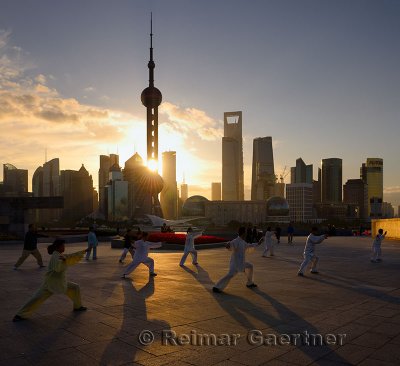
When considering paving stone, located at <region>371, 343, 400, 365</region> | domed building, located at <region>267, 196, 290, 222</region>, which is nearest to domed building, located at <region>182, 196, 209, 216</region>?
domed building, located at <region>267, 196, 290, 222</region>

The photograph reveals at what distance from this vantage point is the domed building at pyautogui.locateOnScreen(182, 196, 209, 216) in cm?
18226

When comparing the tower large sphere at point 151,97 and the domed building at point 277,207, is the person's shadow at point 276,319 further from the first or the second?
the domed building at point 277,207

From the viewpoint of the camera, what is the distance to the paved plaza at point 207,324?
5961 millimetres

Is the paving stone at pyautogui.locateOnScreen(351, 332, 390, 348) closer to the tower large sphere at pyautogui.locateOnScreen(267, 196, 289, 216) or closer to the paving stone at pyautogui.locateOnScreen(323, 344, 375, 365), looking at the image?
the paving stone at pyautogui.locateOnScreen(323, 344, 375, 365)

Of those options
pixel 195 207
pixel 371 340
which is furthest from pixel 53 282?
pixel 195 207

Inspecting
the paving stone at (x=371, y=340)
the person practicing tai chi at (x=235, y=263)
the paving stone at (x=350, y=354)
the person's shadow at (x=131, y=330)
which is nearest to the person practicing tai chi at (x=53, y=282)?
the person's shadow at (x=131, y=330)

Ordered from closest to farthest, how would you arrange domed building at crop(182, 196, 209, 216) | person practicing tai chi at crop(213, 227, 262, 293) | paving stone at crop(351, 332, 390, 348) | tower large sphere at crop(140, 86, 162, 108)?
paving stone at crop(351, 332, 390, 348) < person practicing tai chi at crop(213, 227, 262, 293) < tower large sphere at crop(140, 86, 162, 108) < domed building at crop(182, 196, 209, 216)

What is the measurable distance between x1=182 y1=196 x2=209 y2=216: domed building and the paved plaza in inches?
6654

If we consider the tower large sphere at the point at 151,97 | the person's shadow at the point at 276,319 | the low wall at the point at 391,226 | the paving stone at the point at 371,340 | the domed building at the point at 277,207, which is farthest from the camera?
the domed building at the point at 277,207

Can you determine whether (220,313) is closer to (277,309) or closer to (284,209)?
(277,309)

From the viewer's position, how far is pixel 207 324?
302 inches

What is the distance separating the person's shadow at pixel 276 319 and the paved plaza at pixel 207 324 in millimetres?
19

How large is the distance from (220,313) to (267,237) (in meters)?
13.5

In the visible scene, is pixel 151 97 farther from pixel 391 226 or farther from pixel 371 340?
pixel 371 340
